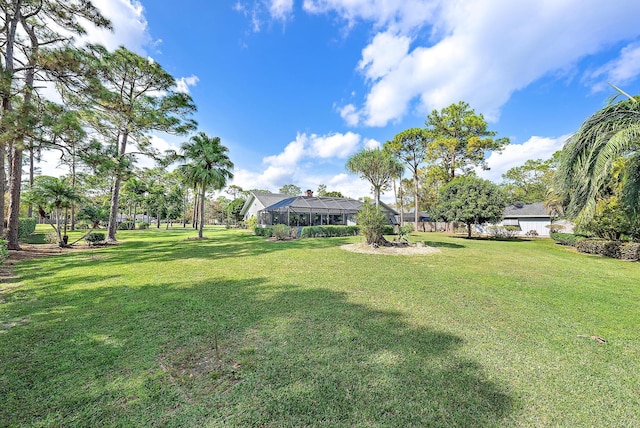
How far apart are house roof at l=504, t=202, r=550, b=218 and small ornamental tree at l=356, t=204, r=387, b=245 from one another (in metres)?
A: 23.8

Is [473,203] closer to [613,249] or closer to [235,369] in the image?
[613,249]

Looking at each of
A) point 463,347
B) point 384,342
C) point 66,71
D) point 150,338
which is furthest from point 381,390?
point 66,71

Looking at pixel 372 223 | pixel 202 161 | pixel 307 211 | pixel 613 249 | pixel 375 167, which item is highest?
pixel 202 161

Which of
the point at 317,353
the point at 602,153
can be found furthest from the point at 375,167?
the point at 317,353

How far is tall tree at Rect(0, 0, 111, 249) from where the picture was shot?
849 centimetres

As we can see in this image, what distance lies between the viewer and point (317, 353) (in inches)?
121

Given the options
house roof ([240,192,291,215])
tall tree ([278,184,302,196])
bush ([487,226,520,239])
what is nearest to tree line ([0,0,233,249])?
house roof ([240,192,291,215])

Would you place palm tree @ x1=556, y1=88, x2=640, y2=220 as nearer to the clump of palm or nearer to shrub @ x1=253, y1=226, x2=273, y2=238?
shrub @ x1=253, y1=226, x2=273, y2=238

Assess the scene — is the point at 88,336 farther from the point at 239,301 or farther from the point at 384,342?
the point at 384,342

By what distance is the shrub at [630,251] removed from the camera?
10.2 metres

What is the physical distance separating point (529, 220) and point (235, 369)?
34.7 metres

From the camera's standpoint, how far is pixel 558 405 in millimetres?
2273

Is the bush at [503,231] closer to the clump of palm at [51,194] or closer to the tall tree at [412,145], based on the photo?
the tall tree at [412,145]

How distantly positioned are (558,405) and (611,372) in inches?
47.4
